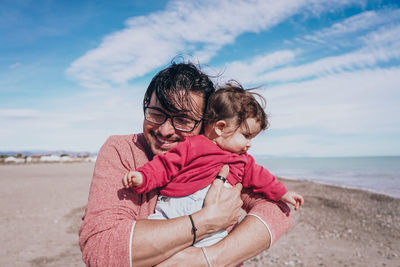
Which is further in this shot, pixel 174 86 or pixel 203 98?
pixel 203 98

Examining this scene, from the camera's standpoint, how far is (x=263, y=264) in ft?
22.5

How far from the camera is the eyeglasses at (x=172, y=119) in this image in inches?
105

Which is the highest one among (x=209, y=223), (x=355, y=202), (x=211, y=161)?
(x=211, y=161)

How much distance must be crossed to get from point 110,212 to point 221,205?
0.83 meters

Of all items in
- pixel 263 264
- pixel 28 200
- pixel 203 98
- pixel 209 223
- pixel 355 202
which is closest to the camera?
pixel 209 223

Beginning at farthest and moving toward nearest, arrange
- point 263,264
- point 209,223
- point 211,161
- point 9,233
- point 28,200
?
point 28,200 → point 9,233 → point 263,264 → point 211,161 → point 209,223

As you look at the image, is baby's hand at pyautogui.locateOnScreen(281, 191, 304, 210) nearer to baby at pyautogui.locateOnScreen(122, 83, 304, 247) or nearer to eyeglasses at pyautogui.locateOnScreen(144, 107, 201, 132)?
baby at pyautogui.locateOnScreen(122, 83, 304, 247)

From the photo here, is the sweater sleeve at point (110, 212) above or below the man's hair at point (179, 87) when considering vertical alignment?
below

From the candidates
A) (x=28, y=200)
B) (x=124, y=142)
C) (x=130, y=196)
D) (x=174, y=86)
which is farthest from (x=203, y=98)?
(x=28, y=200)

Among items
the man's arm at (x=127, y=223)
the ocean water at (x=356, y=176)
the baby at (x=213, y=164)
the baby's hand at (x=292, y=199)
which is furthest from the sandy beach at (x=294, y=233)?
the ocean water at (x=356, y=176)

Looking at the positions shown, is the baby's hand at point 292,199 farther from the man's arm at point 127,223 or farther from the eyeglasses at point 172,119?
the eyeglasses at point 172,119

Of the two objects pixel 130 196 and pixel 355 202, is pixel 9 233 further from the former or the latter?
pixel 355 202

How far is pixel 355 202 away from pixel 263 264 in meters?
9.79

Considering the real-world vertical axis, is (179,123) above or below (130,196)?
above
